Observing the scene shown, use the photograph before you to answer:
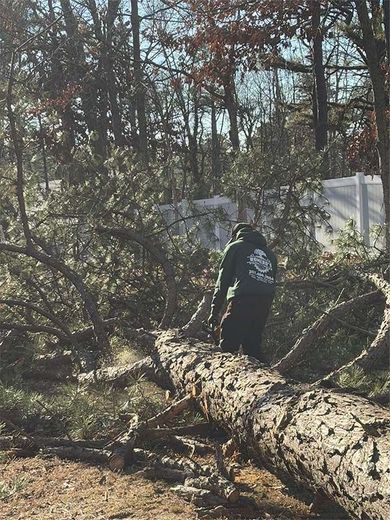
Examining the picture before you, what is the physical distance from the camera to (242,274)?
18.6ft

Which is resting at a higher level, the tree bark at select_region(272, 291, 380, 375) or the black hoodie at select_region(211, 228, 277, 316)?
the black hoodie at select_region(211, 228, 277, 316)

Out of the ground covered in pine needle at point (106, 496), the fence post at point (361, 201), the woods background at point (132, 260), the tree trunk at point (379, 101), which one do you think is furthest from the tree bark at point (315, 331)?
the fence post at point (361, 201)

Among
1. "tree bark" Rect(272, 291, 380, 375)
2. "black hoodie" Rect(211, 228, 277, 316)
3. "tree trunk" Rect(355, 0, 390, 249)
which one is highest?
"tree trunk" Rect(355, 0, 390, 249)

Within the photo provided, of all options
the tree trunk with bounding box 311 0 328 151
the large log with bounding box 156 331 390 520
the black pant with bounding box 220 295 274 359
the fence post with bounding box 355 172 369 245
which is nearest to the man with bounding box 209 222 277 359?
the black pant with bounding box 220 295 274 359

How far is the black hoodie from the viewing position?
5648 mm

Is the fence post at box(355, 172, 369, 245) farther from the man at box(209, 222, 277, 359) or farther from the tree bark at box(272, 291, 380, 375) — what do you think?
the man at box(209, 222, 277, 359)

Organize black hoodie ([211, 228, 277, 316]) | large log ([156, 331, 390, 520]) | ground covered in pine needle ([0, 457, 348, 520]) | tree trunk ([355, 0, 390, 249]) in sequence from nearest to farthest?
large log ([156, 331, 390, 520]) < ground covered in pine needle ([0, 457, 348, 520]) < black hoodie ([211, 228, 277, 316]) < tree trunk ([355, 0, 390, 249])

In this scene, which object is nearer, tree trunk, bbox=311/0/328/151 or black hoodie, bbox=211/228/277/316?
black hoodie, bbox=211/228/277/316

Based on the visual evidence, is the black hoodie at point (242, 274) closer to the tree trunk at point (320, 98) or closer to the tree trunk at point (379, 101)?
the tree trunk at point (379, 101)

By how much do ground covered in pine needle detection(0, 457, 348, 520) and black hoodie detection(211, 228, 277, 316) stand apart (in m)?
2.05

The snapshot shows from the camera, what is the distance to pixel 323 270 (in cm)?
723

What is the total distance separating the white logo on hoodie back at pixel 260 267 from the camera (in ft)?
18.7

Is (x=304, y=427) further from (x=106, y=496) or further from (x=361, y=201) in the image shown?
(x=361, y=201)

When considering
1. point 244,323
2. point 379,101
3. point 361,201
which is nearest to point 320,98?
point 361,201
